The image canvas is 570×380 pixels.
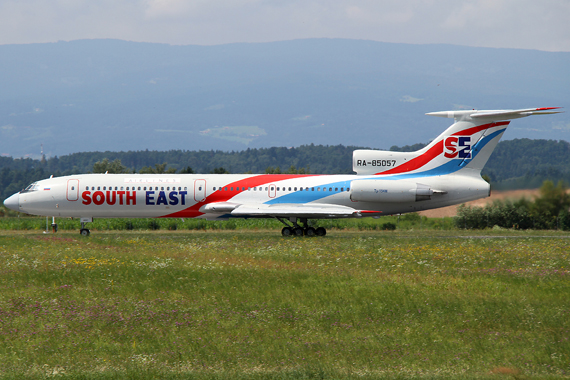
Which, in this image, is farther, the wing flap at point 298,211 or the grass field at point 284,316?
the wing flap at point 298,211

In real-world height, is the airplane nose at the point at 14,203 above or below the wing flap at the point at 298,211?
above

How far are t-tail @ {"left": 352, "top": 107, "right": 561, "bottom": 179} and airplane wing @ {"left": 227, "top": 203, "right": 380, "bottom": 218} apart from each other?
3.05m

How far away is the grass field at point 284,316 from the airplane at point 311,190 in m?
10.5

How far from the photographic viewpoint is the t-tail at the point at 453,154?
34844 mm

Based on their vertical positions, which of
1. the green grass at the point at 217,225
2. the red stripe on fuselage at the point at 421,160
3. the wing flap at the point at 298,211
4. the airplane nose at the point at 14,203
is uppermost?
the red stripe on fuselage at the point at 421,160

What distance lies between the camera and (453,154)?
1393 inches

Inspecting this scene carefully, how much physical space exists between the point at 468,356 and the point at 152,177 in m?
27.1

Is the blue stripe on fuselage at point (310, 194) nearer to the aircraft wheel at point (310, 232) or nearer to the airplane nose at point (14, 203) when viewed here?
the aircraft wheel at point (310, 232)

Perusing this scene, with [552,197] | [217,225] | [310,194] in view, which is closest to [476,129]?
[552,197]

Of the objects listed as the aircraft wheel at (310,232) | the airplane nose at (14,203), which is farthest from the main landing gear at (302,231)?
the airplane nose at (14,203)

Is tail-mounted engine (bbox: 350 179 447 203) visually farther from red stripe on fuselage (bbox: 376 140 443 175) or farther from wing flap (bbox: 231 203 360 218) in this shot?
red stripe on fuselage (bbox: 376 140 443 175)

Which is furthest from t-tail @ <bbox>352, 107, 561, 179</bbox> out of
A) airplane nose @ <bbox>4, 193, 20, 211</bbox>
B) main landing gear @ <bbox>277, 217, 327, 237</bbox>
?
airplane nose @ <bbox>4, 193, 20, 211</bbox>

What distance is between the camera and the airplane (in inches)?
1375

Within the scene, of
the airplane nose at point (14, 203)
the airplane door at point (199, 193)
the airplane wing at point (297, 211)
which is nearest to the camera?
the airplane wing at point (297, 211)
